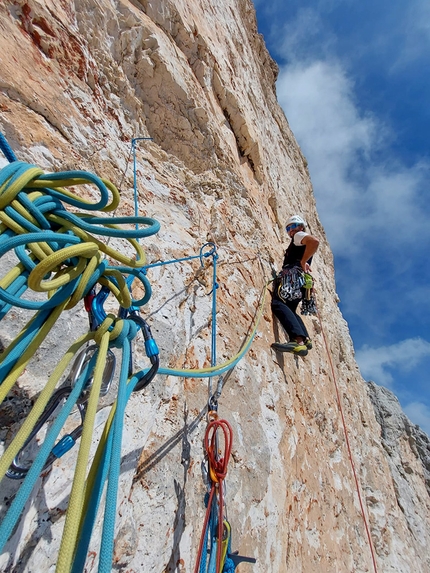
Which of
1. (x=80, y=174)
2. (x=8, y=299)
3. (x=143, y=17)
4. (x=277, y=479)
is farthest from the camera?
(x=143, y=17)

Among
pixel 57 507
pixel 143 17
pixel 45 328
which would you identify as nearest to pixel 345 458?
pixel 57 507

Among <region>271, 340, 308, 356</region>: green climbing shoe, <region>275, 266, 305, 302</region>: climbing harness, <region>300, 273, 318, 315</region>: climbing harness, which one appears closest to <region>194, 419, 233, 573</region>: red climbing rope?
<region>271, 340, 308, 356</region>: green climbing shoe

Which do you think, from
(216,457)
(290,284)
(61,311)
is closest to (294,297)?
(290,284)

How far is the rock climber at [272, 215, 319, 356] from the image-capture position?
3.13 m

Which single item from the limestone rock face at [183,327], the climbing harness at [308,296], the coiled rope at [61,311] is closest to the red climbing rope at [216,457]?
the limestone rock face at [183,327]

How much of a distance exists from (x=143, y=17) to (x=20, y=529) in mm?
4107

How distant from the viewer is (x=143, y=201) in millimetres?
2463

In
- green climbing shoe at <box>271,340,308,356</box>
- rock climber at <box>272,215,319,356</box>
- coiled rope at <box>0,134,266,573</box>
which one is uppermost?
rock climber at <box>272,215,319,356</box>

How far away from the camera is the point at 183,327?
2.10 meters

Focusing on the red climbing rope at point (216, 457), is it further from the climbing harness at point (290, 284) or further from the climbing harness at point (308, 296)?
the climbing harness at point (308, 296)

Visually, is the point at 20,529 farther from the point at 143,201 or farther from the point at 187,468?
the point at 143,201

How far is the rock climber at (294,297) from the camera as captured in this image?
3.13 meters

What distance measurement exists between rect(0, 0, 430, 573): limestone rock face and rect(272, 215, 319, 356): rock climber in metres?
0.16

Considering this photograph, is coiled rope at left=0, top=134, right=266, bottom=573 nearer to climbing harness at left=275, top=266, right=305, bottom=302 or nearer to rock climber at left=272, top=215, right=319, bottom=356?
rock climber at left=272, top=215, right=319, bottom=356
